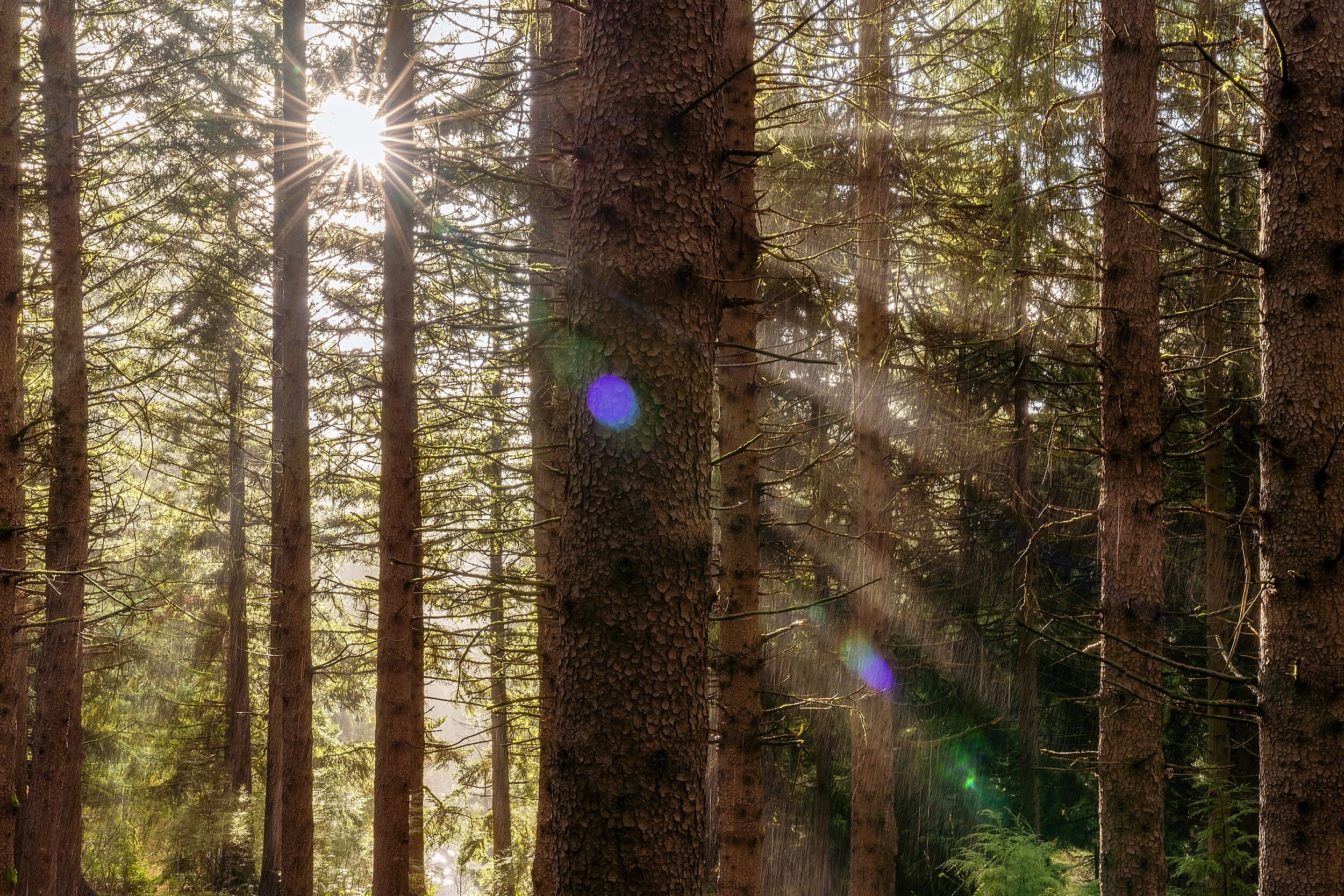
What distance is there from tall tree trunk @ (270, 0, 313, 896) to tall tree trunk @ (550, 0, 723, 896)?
6298mm

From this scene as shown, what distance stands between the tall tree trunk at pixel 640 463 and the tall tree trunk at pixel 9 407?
528 centimetres

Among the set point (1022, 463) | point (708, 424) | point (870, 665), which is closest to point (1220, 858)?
point (870, 665)

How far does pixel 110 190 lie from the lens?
10.2 m

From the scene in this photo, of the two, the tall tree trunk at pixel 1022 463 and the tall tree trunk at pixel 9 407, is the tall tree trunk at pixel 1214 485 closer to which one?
the tall tree trunk at pixel 1022 463

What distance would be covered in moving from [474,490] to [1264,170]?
11.9 m

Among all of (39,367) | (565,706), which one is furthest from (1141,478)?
(39,367)

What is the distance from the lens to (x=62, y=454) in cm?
756

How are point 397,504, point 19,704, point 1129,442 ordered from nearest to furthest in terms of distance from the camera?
point 1129,442
point 19,704
point 397,504

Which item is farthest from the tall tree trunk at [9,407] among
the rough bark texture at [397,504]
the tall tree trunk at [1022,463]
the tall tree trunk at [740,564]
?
the tall tree trunk at [1022,463]

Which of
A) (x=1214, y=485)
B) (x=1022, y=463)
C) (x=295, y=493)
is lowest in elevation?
(x=295, y=493)

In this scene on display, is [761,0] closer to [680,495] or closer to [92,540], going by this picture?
[680,495]

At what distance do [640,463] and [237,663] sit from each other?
50.6ft

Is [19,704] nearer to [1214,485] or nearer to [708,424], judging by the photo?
[708,424]

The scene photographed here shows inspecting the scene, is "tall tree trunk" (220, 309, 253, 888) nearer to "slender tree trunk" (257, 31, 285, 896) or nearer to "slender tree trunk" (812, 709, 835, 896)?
"slender tree trunk" (257, 31, 285, 896)
